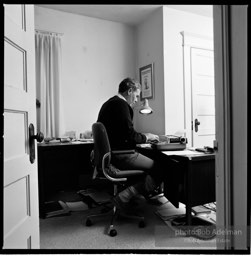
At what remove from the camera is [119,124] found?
2.02 meters

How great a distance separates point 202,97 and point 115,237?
253cm

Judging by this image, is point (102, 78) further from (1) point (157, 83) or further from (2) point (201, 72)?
(2) point (201, 72)

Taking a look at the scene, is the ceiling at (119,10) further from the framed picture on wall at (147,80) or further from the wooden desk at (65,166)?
the wooden desk at (65,166)

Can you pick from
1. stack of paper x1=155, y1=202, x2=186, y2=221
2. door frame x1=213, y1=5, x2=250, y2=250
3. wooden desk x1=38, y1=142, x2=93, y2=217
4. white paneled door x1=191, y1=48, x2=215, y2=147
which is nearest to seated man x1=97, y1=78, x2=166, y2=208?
stack of paper x1=155, y1=202, x2=186, y2=221

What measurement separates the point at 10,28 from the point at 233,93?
1047 millimetres

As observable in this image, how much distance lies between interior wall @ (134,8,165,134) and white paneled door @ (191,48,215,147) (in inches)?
21.1

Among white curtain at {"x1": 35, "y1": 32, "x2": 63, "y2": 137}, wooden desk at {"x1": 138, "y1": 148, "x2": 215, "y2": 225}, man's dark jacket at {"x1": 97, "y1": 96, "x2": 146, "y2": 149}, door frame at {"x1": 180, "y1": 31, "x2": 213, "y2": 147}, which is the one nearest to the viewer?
wooden desk at {"x1": 138, "y1": 148, "x2": 215, "y2": 225}

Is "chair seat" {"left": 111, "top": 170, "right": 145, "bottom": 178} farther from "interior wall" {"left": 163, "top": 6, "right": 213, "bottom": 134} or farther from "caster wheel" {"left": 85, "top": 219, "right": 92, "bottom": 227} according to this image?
"interior wall" {"left": 163, "top": 6, "right": 213, "bottom": 134}

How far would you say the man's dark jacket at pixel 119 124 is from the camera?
2020 mm

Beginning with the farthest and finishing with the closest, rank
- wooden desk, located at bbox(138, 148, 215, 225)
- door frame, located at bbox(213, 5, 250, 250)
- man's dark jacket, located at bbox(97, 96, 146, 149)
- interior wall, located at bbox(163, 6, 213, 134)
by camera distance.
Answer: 1. interior wall, located at bbox(163, 6, 213, 134)
2. man's dark jacket, located at bbox(97, 96, 146, 149)
3. wooden desk, located at bbox(138, 148, 215, 225)
4. door frame, located at bbox(213, 5, 250, 250)

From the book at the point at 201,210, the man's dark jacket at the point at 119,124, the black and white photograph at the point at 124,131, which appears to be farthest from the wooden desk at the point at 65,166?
the book at the point at 201,210

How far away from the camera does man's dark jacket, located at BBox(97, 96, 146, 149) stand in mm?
2020

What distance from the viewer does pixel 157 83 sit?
3.37m

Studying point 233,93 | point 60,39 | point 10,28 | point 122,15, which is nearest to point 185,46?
point 122,15
